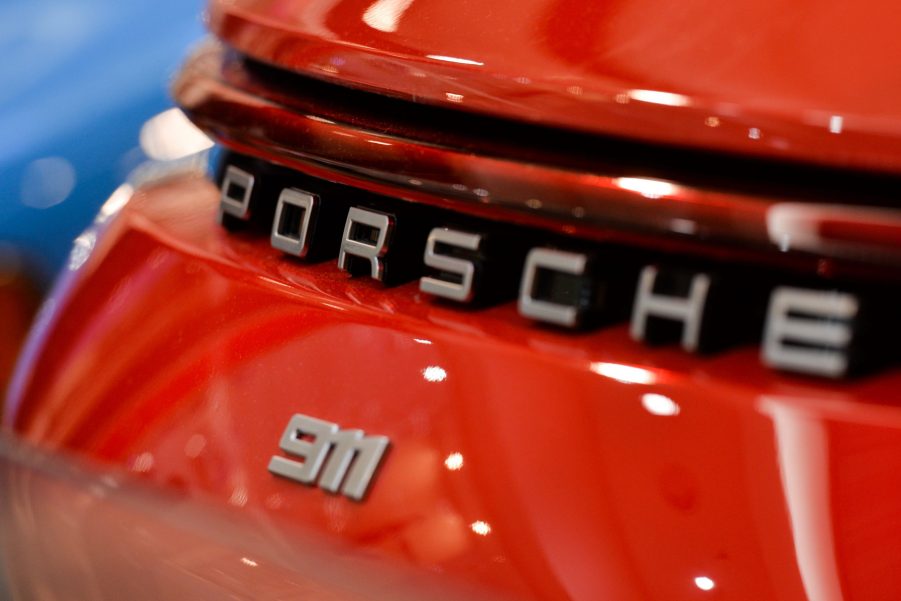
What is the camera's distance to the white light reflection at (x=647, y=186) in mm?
605

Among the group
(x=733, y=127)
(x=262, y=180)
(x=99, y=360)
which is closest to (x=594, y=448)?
(x=733, y=127)

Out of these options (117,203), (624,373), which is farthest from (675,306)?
(117,203)

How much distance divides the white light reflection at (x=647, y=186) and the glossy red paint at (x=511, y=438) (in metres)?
0.10

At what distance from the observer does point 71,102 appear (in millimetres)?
2068

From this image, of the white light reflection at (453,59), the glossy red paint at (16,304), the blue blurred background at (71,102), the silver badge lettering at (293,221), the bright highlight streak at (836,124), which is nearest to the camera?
the bright highlight streak at (836,124)

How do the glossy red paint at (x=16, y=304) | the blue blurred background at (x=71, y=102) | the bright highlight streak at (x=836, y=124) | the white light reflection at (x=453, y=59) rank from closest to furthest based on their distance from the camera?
1. the bright highlight streak at (x=836, y=124)
2. the white light reflection at (x=453, y=59)
3. the glossy red paint at (x=16, y=304)
4. the blue blurred background at (x=71, y=102)

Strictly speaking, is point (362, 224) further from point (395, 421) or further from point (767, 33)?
point (767, 33)

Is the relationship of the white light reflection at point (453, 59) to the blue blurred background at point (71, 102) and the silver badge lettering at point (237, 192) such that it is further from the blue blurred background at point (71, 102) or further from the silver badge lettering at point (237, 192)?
the blue blurred background at point (71, 102)

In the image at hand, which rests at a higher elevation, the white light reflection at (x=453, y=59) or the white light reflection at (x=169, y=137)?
the white light reflection at (x=453, y=59)

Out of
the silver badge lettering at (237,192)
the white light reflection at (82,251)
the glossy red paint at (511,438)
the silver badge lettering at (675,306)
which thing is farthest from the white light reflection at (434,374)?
the white light reflection at (82,251)

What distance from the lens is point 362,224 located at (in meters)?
0.76

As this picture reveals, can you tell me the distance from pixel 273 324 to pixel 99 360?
0.22 meters

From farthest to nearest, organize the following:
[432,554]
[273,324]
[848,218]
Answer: [273,324] < [432,554] < [848,218]

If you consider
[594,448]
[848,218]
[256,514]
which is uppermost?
[848,218]
